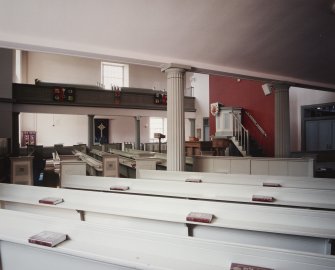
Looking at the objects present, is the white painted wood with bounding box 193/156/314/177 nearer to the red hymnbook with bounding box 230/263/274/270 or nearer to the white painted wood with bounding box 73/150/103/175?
the white painted wood with bounding box 73/150/103/175

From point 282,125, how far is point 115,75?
47.0 feet

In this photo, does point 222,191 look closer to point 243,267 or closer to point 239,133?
point 243,267

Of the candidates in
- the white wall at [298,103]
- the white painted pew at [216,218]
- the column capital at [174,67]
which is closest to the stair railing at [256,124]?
the white wall at [298,103]

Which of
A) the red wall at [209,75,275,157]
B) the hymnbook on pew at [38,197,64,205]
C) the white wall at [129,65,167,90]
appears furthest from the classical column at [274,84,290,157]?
the white wall at [129,65,167,90]

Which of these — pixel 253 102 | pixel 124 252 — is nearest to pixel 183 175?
pixel 124 252

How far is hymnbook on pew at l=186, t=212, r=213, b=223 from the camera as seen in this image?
7.04 ft

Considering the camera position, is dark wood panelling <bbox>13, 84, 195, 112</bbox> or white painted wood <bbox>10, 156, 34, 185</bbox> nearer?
white painted wood <bbox>10, 156, 34, 185</bbox>

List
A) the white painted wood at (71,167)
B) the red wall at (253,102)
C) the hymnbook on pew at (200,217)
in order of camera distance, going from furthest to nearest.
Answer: the red wall at (253,102), the white painted wood at (71,167), the hymnbook on pew at (200,217)

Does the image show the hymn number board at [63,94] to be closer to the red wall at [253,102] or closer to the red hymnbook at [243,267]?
the red wall at [253,102]

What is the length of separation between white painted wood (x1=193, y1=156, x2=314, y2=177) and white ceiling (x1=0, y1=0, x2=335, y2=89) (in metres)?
2.23

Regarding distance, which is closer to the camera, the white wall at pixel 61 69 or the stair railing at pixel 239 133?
the stair railing at pixel 239 133

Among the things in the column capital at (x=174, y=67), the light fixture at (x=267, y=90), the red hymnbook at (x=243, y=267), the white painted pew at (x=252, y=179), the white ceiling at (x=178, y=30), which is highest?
the light fixture at (x=267, y=90)

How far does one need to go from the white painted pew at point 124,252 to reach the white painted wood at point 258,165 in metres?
4.87

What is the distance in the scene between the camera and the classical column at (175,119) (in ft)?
16.4
